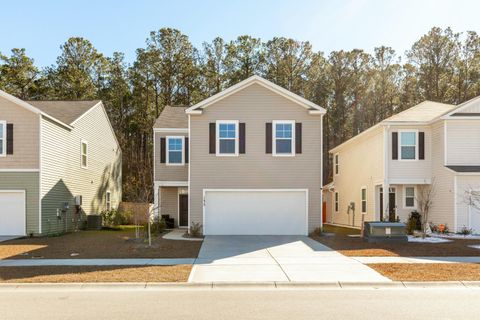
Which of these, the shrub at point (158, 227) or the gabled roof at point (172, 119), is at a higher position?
the gabled roof at point (172, 119)

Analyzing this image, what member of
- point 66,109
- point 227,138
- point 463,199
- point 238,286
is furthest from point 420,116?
point 66,109

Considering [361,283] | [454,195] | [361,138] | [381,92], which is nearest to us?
[361,283]

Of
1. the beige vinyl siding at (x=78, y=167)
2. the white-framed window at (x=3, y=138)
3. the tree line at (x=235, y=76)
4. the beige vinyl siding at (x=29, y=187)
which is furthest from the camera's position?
the tree line at (x=235, y=76)

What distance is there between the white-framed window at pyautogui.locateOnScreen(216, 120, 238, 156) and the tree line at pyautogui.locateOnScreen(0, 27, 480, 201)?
19.1 meters

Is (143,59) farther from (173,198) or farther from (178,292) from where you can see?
(178,292)

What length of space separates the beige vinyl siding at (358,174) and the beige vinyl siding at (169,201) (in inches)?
414

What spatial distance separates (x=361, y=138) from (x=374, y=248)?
41.0 feet

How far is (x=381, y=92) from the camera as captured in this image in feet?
149

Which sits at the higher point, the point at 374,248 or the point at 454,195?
the point at 454,195

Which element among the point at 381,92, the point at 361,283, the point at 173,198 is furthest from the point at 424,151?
the point at 381,92

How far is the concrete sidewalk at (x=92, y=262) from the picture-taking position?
1377cm

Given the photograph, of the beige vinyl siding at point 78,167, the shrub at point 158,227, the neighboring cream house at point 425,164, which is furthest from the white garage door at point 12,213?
the neighboring cream house at point 425,164

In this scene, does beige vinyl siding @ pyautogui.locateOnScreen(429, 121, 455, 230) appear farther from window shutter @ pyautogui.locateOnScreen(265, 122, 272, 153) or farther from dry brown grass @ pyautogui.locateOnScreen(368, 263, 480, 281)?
dry brown grass @ pyautogui.locateOnScreen(368, 263, 480, 281)

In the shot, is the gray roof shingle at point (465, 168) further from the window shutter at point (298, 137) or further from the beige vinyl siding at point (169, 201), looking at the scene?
the beige vinyl siding at point (169, 201)
